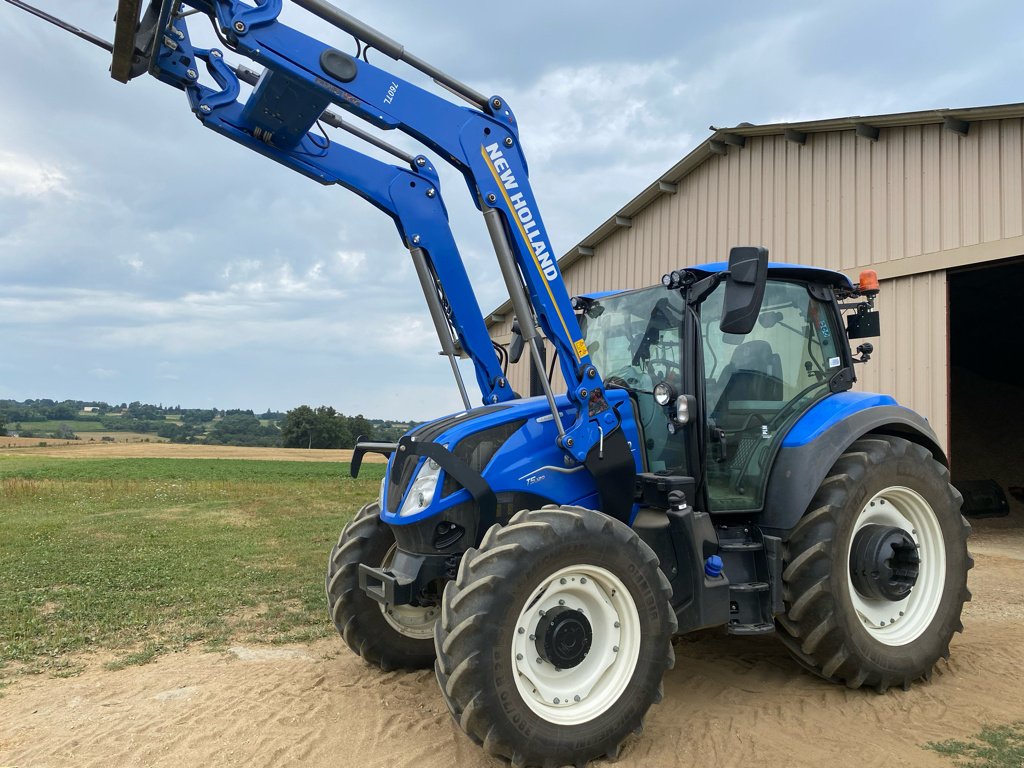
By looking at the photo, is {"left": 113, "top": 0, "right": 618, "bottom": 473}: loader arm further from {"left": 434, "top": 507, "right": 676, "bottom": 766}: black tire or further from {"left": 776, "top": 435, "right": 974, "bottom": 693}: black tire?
{"left": 776, "top": 435, "right": 974, "bottom": 693}: black tire

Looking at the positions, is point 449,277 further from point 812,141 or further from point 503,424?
point 812,141

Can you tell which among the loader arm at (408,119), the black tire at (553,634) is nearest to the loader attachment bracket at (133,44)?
the loader arm at (408,119)

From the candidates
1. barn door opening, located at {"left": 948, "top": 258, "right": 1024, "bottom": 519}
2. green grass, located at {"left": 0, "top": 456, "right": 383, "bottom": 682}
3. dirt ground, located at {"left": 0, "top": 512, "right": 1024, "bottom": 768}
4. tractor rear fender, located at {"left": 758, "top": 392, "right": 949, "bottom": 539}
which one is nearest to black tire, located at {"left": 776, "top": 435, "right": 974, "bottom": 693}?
tractor rear fender, located at {"left": 758, "top": 392, "right": 949, "bottom": 539}

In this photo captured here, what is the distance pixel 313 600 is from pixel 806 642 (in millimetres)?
4424

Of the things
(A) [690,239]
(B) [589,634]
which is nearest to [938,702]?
(B) [589,634]

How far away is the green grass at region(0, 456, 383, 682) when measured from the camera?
19.7 ft

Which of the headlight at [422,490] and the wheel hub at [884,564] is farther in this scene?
the wheel hub at [884,564]

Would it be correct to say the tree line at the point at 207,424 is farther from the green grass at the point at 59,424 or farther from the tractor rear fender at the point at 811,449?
the tractor rear fender at the point at 811,449

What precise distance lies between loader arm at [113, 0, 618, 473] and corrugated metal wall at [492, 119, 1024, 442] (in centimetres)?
690

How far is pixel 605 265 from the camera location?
15258mm

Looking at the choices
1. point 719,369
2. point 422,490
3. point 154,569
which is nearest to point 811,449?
point 719,369

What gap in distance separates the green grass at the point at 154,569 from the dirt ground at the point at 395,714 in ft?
2.34

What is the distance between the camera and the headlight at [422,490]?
416 cm

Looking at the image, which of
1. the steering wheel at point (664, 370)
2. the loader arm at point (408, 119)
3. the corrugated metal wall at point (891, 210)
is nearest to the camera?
the loader arm at point (408, 119)
